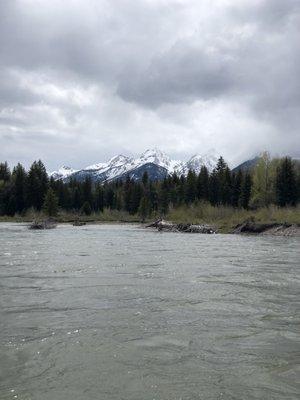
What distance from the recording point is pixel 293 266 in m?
20.4

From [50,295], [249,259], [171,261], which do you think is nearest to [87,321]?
[50,295]

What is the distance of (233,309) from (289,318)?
148cm

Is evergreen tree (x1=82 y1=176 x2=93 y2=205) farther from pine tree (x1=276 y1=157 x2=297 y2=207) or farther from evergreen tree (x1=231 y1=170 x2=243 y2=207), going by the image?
pine tree (x1=276 y1=157 x2=297 y2=207)

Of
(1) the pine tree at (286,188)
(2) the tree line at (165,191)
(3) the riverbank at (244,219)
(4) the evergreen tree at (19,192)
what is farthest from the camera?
(4) the evergreen tree at (19,192)

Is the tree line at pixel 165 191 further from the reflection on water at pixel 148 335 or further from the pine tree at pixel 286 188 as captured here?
the reflection on water at pixel 148 335

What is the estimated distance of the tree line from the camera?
325 ft

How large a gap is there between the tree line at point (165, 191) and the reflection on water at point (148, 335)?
275 ft

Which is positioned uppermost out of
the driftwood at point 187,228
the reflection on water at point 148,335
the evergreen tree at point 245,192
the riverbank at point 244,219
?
the evergreen tree at point 245,192

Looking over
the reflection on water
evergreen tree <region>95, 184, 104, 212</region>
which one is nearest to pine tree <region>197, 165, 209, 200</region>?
evergreen tree <region>95, 184, 104, 212</region>

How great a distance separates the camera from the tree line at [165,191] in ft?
325

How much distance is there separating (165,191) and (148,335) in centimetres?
11760

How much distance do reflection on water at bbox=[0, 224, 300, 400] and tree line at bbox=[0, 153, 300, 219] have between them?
84.0m

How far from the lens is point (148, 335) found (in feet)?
30.2

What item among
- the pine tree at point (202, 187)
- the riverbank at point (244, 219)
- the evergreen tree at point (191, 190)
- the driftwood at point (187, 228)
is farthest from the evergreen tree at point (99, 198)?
the driftwood at point (187, 228)
